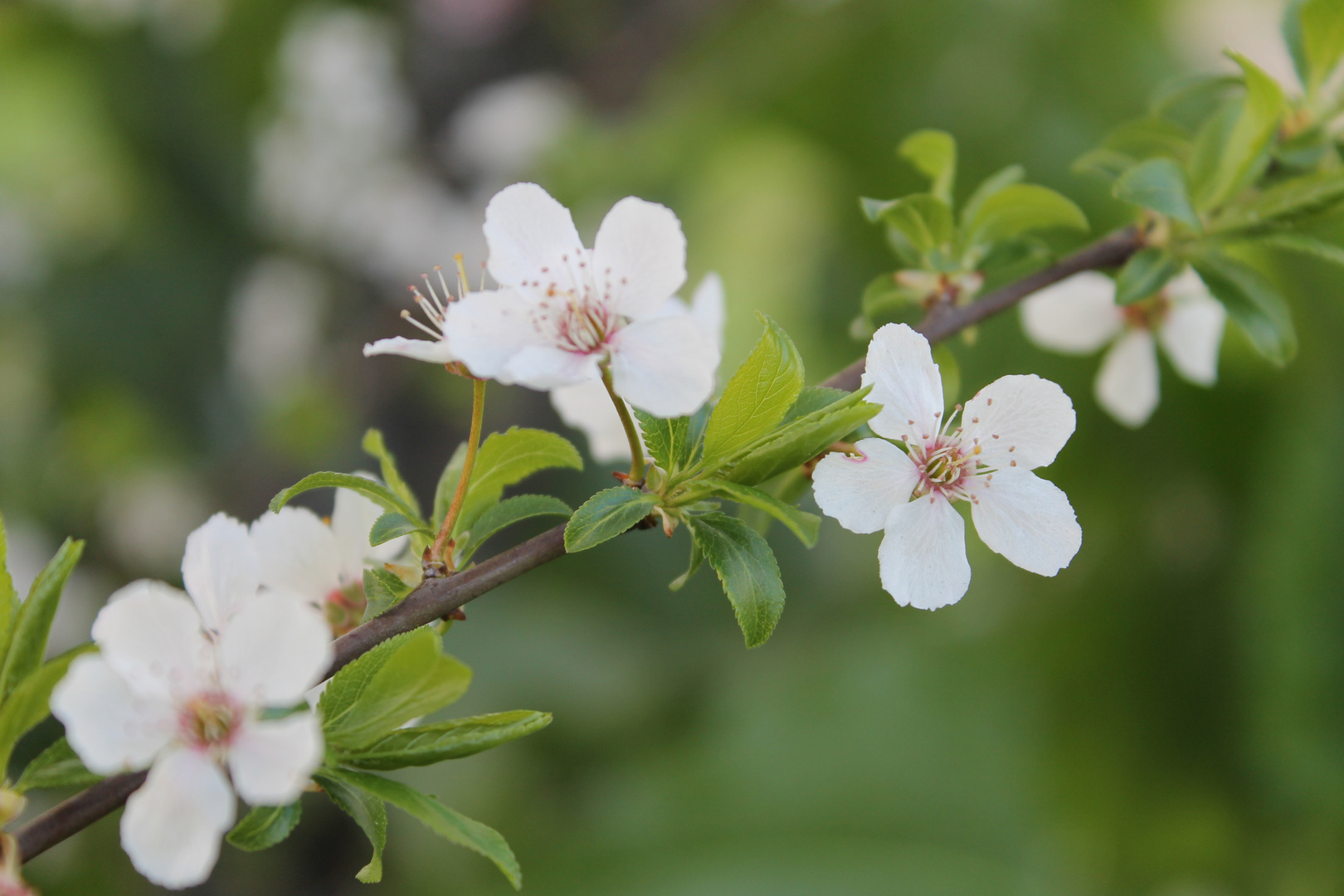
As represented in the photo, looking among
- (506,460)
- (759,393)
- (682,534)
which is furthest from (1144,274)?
(682,534)

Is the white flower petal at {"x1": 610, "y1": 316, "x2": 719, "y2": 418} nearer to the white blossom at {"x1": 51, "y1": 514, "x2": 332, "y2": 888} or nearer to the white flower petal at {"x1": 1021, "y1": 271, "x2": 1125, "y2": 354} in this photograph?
the white blossom at {"x1": 51, "y1": 514, "x2": 332, "y2": 888}

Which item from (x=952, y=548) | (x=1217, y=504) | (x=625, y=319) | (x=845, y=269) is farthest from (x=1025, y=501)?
(x=845, y=269)

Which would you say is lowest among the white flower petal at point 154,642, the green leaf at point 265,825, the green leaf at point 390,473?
the green leaf at point 265,825

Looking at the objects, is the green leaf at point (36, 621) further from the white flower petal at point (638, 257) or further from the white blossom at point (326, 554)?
the white flower petal at point (638, 257)

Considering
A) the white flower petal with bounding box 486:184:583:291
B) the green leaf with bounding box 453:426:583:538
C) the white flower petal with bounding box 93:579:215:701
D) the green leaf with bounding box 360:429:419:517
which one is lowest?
the white flower petal with bounding box 93:579:215:701

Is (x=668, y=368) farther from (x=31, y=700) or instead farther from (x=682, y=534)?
(x=682, y=534)

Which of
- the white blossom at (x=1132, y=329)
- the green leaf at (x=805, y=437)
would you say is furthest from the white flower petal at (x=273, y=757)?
the white blossom at (x=1132, y=329)

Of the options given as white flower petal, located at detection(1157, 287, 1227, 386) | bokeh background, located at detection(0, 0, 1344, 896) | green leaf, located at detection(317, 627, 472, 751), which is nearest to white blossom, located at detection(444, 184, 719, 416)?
green leaf, located at detection(317, 627, 472, 751)
